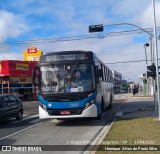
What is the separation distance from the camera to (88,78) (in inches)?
594

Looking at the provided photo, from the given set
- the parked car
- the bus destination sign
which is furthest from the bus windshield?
the parked car

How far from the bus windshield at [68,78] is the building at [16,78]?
33.0m

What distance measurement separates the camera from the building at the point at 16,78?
47.4m

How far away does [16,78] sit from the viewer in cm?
4888

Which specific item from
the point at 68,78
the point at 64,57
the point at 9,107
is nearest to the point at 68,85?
the point at 68,78

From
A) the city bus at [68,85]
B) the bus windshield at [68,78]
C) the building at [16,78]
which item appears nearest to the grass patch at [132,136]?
the city bus at [68,85]

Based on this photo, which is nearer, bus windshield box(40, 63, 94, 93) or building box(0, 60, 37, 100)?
bus windshield box(40, 63, 94, 93)

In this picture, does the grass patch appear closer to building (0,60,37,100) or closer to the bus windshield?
the bus windshield

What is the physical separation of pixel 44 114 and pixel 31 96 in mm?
36222

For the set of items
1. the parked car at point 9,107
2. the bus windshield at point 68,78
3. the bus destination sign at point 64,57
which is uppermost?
the bus destination sign at point 64,57

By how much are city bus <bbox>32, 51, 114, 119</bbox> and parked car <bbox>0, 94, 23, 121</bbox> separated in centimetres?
268

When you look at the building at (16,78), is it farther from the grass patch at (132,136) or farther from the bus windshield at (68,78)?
the grass patch at (132,136)

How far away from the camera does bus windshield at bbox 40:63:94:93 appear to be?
14945mm

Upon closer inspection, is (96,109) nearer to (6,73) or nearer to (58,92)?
(58,92)
